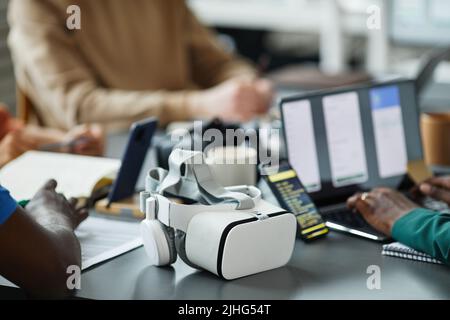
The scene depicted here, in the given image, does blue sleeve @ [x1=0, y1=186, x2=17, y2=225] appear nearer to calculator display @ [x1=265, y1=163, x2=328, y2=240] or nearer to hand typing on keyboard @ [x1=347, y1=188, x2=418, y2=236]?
calculator display @ [x1=265, y1=163, x2=328, y2=240]

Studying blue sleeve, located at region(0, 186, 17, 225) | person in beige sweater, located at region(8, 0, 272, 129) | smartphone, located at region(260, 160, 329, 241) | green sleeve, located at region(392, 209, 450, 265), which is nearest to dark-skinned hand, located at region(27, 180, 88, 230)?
blue sleeve, located at region(0, 186, 17, 225)

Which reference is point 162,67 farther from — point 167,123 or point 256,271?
point 256,271

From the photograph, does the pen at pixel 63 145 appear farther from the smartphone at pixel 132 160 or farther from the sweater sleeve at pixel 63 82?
the sweater sleeve at pixel 63 82

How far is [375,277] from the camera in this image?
1236 mm

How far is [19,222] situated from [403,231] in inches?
25.5

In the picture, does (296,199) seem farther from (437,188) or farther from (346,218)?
(437,188)

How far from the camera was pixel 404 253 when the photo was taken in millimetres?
1313

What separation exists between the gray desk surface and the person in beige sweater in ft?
3.22

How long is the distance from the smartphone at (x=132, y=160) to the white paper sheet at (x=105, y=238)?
73 mm

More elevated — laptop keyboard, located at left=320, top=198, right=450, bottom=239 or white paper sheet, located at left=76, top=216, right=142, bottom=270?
white paper sheet, located at left=76, top=216, right=142, bottom=270

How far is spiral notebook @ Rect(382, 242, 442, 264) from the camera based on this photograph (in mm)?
1293

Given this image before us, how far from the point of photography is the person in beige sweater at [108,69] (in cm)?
227

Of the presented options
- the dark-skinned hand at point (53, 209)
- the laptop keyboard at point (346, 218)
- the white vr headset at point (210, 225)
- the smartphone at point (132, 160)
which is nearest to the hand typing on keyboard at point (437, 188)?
the laptop keyboard at point (346, 218)

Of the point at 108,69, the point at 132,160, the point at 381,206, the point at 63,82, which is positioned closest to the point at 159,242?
the point at 132,160
